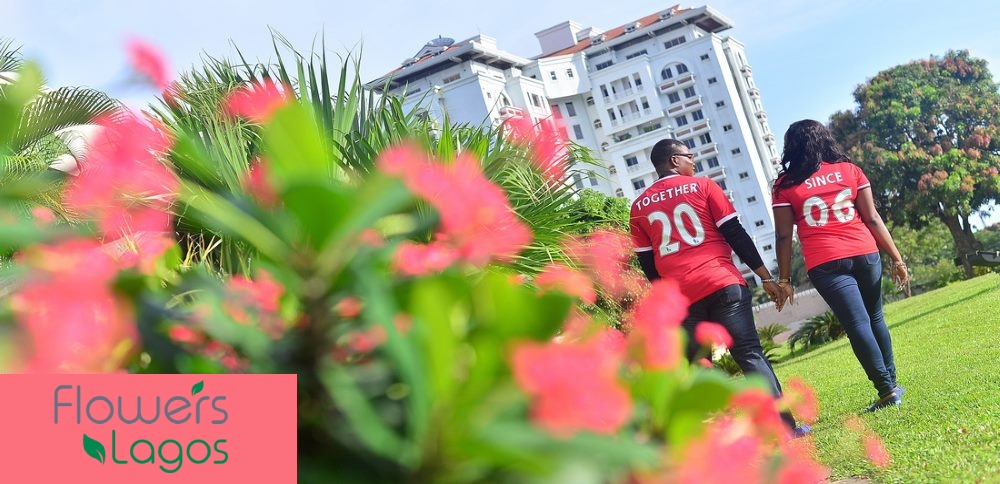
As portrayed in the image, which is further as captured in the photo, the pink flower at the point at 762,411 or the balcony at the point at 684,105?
the balcony at the point at 684,105

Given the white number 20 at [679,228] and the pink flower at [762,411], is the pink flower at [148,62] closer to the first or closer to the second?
the pink flower at [762,411]

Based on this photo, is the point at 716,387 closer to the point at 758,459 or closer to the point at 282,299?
the point at 758,459

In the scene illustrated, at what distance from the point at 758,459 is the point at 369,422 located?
49cm

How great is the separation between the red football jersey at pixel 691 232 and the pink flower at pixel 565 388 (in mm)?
4501

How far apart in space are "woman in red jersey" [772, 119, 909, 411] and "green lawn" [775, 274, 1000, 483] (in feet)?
1.24

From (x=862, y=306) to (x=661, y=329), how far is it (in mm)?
4836

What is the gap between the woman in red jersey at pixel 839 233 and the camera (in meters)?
5.36

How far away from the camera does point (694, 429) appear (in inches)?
34.0

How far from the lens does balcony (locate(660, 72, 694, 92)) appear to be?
7212cm

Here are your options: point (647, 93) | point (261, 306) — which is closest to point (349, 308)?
point (261, 306)

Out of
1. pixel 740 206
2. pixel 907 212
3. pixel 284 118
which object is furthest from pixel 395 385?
pixel 740 206

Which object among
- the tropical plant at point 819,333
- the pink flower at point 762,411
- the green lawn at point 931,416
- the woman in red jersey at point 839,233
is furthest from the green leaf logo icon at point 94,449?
the tropical plant at point 819,333

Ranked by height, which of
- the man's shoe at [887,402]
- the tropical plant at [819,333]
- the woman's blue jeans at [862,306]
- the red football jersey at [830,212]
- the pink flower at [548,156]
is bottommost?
the tropical plant at [819,333]

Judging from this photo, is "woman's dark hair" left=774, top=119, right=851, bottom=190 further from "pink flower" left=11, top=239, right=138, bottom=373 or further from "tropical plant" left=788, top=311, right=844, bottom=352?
"tropical plant" left=788, top=311, right=844, bottom=352
